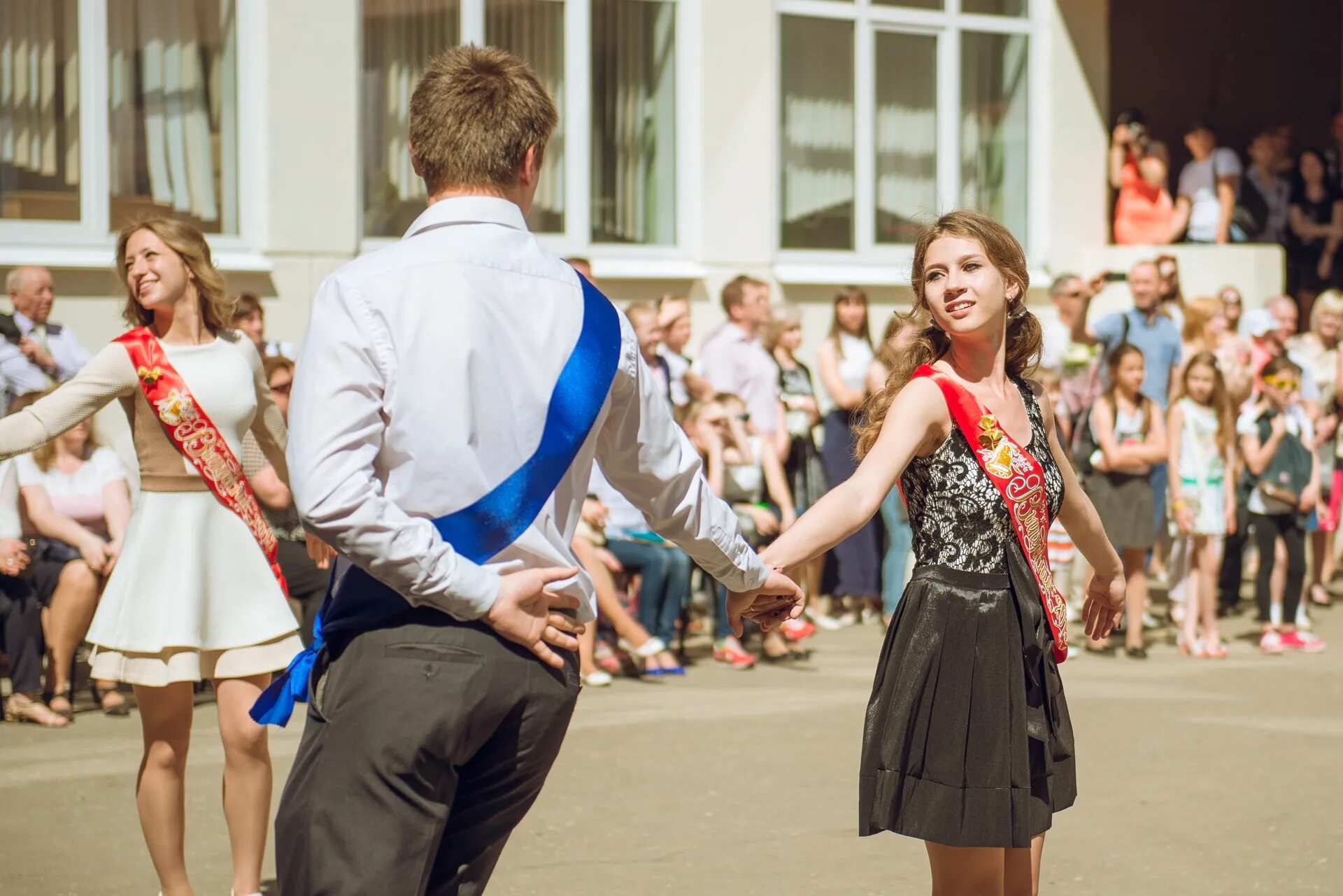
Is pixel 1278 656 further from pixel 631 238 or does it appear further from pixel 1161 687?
pixel 631 238

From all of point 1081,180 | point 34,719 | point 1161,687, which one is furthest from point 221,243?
point 1081,180

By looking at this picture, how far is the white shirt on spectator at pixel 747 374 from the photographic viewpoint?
37.1 ft

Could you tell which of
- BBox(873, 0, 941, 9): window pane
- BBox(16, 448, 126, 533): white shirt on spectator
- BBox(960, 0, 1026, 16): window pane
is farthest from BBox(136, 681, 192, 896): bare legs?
BBox(960, 0, 1026, 16): window pane

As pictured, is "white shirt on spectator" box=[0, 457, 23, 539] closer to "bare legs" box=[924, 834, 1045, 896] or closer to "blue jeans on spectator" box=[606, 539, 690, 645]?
"bare legs" box=[924, 834, 1045, 896]

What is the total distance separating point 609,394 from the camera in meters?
3.22

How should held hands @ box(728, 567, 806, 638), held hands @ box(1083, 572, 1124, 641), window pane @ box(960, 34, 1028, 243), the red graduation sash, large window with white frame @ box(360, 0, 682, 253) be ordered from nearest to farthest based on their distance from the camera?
1. held hands @ box(728, 567, 806, 638)
2. the red graduation sash
3. held hands @ box(1083, 572, 1124, 641)
4. large window with white frame @ box(360, 0, 682, 253)
5. window pane @ box(960, 34, 1028, 243)

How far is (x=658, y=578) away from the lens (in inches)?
392

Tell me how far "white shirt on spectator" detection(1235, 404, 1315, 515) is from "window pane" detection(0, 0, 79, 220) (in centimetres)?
758

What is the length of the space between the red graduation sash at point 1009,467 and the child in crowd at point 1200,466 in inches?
273

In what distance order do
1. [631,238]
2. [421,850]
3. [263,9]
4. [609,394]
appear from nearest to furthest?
[421,850], [609,394], [263,9], [631,238]

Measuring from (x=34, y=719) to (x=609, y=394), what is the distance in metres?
6.29

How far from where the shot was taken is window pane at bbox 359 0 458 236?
13.1m

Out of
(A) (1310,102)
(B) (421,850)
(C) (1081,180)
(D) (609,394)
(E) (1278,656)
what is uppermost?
(A) (1310,102)

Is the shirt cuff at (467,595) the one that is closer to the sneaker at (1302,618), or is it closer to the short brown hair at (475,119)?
Answer: the short brown hair at (475,119)
